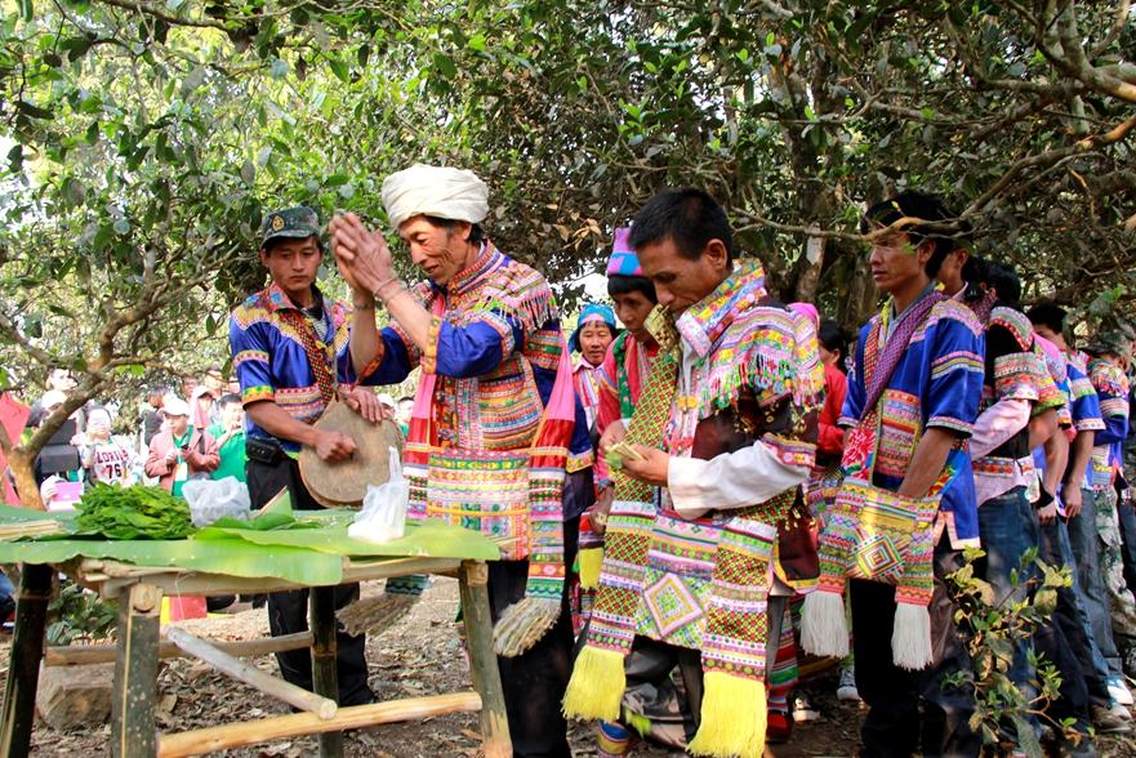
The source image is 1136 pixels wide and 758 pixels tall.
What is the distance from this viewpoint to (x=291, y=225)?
4691 millimetres

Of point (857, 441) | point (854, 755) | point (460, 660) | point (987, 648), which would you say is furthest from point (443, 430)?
point (460, 660)

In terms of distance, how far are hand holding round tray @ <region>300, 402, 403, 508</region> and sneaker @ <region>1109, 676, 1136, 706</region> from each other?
3896mm

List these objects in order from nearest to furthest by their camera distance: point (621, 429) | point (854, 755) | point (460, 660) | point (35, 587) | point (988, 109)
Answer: point (35, 587) → point (621, 429) → point (988, 109) → point (854, 755) → point (460, 660)

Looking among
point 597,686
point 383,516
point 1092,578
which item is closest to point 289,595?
point 597,686

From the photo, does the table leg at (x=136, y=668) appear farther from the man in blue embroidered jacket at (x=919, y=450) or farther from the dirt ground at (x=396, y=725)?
Answer: the man in blue embroidered jacket at (x=919, y=450)

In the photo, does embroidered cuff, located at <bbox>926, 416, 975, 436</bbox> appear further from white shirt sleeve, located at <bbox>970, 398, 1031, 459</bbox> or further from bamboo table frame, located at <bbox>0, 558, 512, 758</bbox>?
bamboo table frame, located at <bbox>0, 558, 512, 758</bbox>

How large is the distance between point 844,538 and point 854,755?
1590 millimetres

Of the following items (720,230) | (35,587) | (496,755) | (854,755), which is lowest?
(854,755)

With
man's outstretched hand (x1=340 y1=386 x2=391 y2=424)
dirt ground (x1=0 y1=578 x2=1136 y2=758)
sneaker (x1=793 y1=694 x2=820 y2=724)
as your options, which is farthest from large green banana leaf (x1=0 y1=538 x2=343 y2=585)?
sneaker (x1=793 y1=694 x2=820 y2=724)

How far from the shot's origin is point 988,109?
468 centimetres

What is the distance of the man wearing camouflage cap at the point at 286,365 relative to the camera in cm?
466

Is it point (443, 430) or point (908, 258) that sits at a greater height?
point (908, 258)

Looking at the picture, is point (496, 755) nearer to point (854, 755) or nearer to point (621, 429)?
point (621, 429)

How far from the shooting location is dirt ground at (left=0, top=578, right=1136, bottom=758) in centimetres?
→ 482
